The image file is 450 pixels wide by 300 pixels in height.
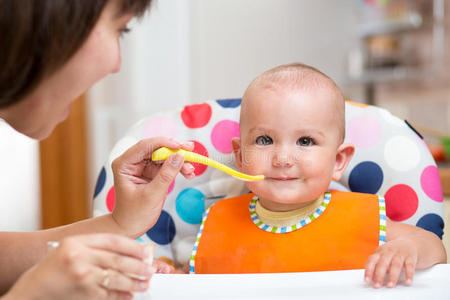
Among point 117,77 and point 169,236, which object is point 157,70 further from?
point 169,236

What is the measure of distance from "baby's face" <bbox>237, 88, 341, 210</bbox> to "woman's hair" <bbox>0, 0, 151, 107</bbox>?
1.30ft

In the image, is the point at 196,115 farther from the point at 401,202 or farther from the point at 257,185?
the point at 401,202

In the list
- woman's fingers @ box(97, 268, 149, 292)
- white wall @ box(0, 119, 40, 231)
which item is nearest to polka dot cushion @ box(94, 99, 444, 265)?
woman's fingers @ box(97, 268, 149, 292)

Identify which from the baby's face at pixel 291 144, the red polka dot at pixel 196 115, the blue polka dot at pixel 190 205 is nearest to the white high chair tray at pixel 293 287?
the baby's face at pixel 291 144

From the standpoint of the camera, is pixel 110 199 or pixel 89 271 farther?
pixel 110 199

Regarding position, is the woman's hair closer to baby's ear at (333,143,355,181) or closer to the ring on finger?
the ring on finger

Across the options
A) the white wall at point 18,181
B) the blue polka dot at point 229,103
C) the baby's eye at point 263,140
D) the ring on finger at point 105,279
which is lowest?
the white wall at point 18,181

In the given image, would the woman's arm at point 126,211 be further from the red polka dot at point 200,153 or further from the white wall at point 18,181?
the white wall at point 18,181

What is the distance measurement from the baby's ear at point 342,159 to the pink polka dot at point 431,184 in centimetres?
14

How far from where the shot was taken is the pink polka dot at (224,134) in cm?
96

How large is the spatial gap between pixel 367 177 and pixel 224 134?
30cm

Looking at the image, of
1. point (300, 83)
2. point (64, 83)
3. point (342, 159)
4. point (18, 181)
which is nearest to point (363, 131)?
point (342, 159)

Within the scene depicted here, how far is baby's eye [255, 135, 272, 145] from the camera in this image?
84 centimetres

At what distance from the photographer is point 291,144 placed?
824 millimetres
